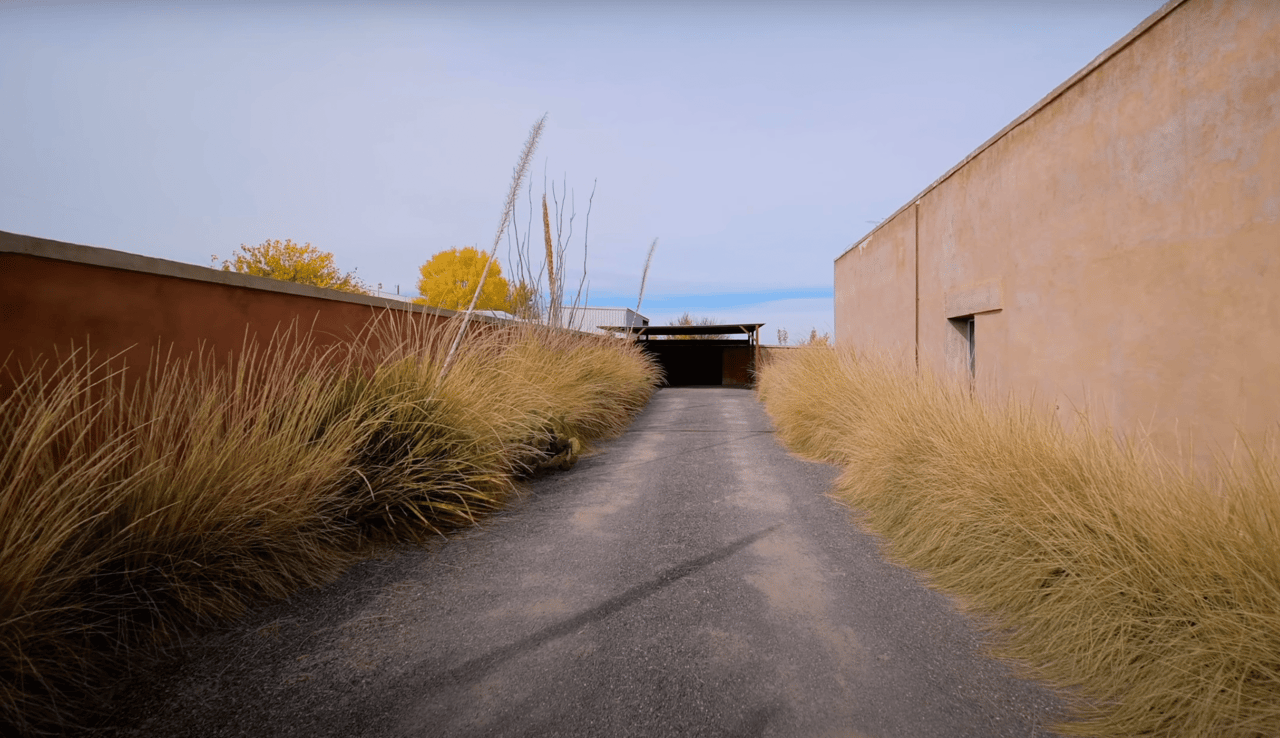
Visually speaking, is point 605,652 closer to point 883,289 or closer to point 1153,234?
point 1153,234

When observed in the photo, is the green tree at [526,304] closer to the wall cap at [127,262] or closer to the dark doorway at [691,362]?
the wall cap at [127,262]

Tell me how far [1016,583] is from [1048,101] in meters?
3.70

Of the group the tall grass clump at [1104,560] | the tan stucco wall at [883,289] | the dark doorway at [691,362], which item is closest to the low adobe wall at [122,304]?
the tall grass clump at [1104,560]

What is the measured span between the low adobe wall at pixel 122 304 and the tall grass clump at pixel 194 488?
0.11m

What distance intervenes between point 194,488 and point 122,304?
1.24m

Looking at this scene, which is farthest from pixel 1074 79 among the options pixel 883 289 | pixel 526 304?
pixel 526 304

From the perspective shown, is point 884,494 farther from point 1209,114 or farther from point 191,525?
point 191,525

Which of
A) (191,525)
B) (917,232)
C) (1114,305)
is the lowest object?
(191,525)

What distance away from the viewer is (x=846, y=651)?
1979 millimetres

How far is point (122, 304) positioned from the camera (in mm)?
2707

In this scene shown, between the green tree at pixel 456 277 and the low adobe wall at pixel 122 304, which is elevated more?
the green tree at pixel 456 277

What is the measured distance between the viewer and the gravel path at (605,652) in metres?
1.59

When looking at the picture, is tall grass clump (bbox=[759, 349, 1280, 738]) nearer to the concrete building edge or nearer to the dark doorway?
the concrete building edge

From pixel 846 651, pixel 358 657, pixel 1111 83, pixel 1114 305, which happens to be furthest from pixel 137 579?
pixel 1111 83
